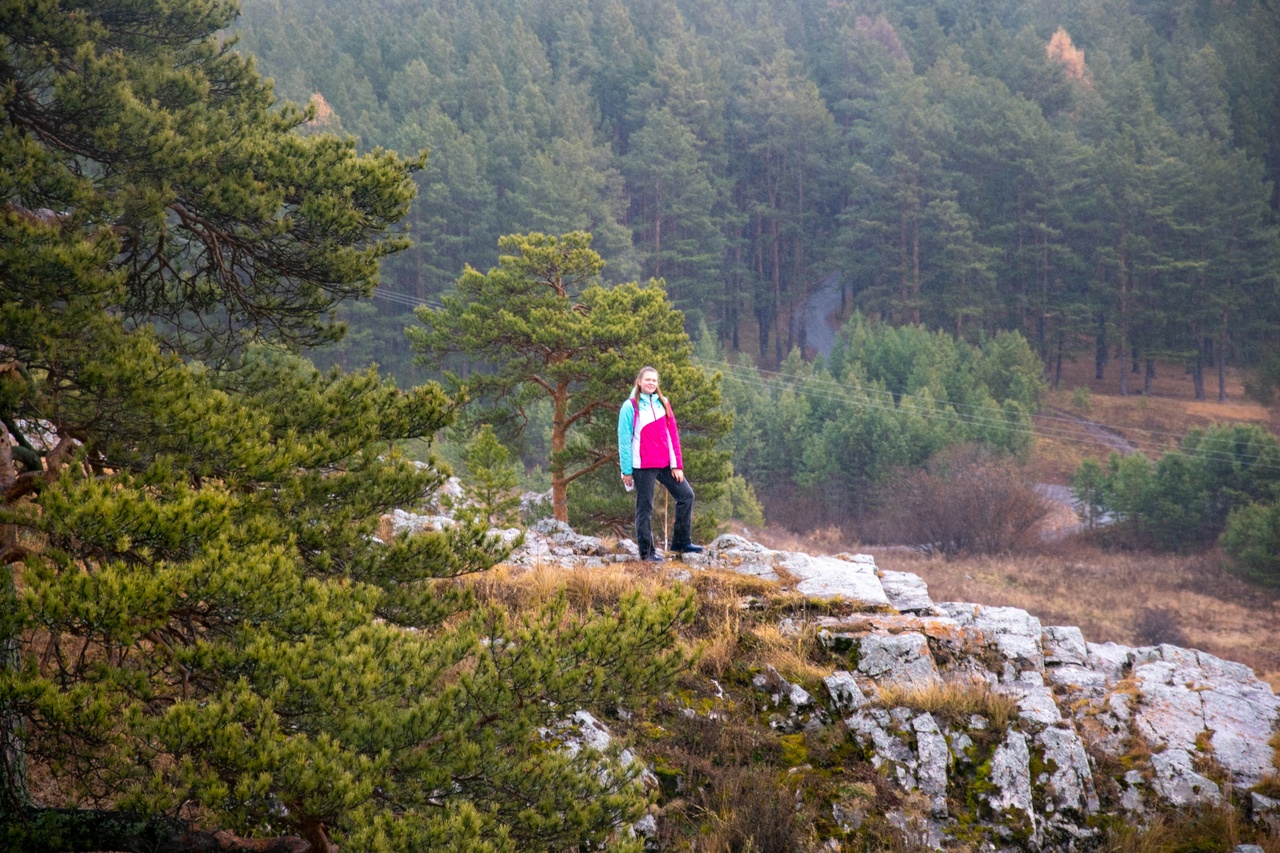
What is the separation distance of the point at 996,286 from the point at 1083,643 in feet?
157

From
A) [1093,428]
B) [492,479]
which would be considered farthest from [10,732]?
[1093,428]

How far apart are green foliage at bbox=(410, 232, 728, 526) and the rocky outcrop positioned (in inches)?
255

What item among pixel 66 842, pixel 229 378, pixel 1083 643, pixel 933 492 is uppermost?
pixel 229 378

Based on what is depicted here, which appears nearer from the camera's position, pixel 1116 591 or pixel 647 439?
pixel 647 439

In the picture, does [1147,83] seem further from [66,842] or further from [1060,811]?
[66,842]

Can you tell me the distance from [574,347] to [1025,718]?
Result: 9245mm

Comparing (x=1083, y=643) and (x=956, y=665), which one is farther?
(x=1083, y=643)

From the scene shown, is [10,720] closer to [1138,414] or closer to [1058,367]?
[1138,414]

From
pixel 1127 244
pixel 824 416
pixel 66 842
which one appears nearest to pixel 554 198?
pixel 824 416

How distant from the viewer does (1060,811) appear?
5.81 metres

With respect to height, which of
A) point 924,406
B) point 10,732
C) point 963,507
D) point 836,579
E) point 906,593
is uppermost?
point 10,732

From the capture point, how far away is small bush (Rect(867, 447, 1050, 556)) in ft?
105

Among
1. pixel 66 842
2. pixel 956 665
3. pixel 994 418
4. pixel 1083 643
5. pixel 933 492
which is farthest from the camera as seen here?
pixel 994 418

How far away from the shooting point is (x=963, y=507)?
32469 mm
